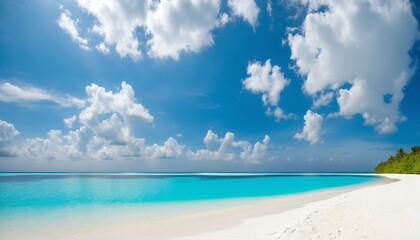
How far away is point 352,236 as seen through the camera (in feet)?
23.3

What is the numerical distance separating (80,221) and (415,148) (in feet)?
264

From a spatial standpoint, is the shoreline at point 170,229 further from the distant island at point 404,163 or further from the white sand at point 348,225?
the distant island at point 404,163

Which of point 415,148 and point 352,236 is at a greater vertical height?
point 415,148

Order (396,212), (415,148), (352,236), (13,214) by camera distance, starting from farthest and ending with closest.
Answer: (415,148) → (13,214) → (396,212) → (352,236)

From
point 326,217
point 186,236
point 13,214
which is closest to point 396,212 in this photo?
point 326,217

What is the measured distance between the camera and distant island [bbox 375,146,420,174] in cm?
6020

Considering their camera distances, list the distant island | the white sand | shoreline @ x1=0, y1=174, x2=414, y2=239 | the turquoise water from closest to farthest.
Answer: the white sand → shoreline @ x1=0, y1=174, x2=414, y2=239 → the turquoise water → the distant island

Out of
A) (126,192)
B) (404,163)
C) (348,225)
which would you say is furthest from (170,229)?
(404,163)

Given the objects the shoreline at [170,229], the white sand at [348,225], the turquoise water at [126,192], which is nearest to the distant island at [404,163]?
the turquoise water at [126,192]

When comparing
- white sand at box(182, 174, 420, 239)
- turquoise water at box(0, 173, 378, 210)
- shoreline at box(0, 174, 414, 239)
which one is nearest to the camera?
white sand at box(182, 174, 420, 239)

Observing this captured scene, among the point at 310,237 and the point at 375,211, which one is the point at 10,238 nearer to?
the point at 310,237

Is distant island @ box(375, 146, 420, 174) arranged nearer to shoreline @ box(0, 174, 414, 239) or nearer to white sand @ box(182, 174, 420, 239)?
white sand @ box(182, 174, 420, 239)

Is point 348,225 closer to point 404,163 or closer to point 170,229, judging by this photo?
point 170,229

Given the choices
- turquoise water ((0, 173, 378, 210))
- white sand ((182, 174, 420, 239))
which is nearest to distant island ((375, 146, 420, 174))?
turquoise water ((0, 173, 378, 210))
